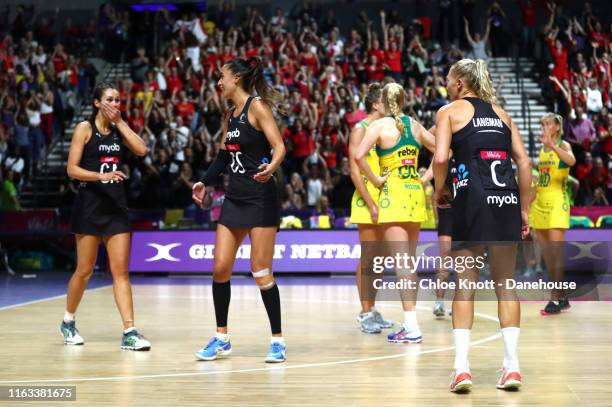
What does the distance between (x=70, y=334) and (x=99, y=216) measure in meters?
1.09

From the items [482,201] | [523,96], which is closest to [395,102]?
[482,201]

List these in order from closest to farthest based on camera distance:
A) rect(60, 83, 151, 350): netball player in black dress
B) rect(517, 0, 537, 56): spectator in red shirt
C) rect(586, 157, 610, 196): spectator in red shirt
Answer: rect(60, 83, 151, 350): netball player in black dress
rect(586, 157, 610, 196): spectator in red shirt
rect(517, 0, 537, 56): spectator in red shirt

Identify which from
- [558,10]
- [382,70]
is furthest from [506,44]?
[382,70]

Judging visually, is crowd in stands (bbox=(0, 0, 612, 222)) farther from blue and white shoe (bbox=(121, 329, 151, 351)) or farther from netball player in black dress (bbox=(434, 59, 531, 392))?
netball player in black dress (bbox=(434, 59, 531, 392))

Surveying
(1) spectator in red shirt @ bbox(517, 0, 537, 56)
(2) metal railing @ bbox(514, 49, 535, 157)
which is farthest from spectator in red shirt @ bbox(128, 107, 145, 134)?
(1) spectator in red shirt @ bbox(517, 0, 537, 56)

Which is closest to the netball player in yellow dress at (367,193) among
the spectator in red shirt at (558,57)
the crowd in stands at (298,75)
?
the crowd in stands at (298,75)

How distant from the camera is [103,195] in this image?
8.19m

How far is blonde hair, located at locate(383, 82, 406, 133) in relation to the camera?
337 inches

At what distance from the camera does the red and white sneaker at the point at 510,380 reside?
19.9 ft

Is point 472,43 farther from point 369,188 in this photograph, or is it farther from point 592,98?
point 369,188

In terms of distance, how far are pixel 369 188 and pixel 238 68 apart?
2.17 meters

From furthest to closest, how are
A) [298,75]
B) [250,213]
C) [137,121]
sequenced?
[298,75] → [137,121] → [250,213]

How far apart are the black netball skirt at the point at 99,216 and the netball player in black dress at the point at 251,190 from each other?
1087 millimetres

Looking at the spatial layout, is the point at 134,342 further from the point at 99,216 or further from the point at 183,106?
the point at 183,106
